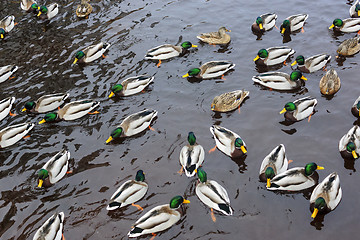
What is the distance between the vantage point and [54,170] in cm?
810

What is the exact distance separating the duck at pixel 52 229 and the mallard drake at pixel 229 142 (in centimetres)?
387

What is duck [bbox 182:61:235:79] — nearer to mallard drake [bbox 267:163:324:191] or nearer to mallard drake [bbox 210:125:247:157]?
mallard drake [bbox 210:125:247:157]

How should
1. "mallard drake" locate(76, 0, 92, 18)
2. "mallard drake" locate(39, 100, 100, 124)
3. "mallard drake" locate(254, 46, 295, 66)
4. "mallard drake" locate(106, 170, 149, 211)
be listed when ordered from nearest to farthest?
"mallard drake" locate(106, 170, 149, 211), "mallard drake" locate(39, 100, 100, 124), "mallard drake" locate(254, 46, 295, 66), "mallard drake" locate(76, 0, 92, 18)

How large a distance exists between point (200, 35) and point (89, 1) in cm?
604

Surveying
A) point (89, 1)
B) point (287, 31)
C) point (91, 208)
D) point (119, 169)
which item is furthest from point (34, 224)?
point (89, 1)

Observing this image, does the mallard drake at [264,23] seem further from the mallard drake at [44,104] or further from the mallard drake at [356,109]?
the mallard drake at [44,104]

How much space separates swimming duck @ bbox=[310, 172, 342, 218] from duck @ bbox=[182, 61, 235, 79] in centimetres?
484

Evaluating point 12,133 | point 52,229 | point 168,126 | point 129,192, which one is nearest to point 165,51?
point 168,126

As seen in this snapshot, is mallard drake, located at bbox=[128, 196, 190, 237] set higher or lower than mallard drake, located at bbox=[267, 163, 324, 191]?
higher

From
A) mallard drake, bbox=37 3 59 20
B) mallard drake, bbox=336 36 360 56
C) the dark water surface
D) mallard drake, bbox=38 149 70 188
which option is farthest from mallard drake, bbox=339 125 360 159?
mallard drake, bbox=37 3 59 20

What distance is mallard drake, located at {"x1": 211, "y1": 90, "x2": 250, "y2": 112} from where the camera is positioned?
9578 mm

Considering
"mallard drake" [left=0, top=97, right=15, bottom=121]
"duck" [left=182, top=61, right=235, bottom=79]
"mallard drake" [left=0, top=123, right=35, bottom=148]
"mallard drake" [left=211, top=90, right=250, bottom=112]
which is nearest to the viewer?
"mallard drake" [left=0, top=123, right=35, bottom=148]

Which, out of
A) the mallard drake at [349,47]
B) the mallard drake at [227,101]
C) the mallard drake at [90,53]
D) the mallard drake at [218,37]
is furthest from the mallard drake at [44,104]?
the mallard drake at [349,47]

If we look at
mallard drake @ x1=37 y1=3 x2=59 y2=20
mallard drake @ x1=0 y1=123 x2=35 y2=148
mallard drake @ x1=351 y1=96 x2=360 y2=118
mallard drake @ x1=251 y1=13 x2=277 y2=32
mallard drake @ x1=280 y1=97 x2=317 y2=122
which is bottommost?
mallard drake @ x1=351 y1=96 x2=360 y2=118
